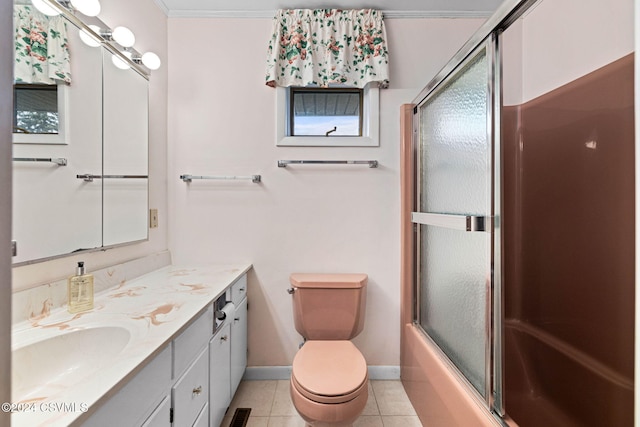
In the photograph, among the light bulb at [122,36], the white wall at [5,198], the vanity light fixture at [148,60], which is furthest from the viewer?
the vanity light fixture at [148,60]

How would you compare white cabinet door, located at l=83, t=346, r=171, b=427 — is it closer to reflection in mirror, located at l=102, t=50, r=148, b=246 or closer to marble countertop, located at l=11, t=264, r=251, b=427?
marble countertop, located at l=11, t=264, r=251, b=427

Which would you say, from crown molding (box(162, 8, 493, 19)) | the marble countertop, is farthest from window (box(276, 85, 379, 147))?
the marble countertop

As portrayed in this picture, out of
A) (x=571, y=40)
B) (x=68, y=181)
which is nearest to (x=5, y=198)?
(x=68, y=181)

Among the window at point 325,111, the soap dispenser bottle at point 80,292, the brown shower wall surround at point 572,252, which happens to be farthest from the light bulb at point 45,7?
the brown shower wall surround at point 572,252

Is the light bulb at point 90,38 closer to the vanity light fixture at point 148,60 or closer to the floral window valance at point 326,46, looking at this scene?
the vanity light fixture at point 148,60

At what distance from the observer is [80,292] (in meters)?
1.11

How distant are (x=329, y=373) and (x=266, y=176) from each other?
1.21 meters

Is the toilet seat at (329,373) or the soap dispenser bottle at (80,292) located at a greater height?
the soap dispenser bottle at (80,292)

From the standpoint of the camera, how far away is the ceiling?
1854 mm

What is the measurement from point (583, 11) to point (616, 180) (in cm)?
90

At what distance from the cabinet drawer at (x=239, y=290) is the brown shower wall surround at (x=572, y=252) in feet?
4.51

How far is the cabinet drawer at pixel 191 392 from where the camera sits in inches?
38.7

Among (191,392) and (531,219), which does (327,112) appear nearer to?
(531,219)

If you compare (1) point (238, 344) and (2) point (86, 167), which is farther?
(1) point (238, 344)
